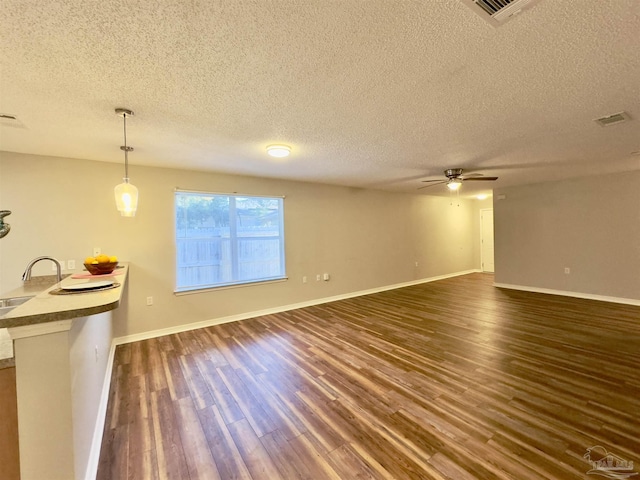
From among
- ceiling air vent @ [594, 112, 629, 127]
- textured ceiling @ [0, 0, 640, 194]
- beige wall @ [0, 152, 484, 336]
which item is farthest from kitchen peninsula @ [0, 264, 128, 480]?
ceiling air vent @ [594, 112, 629, 127]

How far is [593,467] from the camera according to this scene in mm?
1544

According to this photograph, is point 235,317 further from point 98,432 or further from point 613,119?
point 613,119

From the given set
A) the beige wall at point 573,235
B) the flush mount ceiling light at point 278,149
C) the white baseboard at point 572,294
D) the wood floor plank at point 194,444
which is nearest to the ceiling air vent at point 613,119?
the flush mount ceiling light at point 278,149

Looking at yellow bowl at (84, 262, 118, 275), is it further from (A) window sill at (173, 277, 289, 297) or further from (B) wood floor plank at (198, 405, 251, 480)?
(A) window sill at (173, 277, 289, 297)

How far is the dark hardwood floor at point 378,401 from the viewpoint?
1.63m

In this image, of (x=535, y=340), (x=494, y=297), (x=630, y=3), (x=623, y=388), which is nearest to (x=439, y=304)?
(x=494, y=297)

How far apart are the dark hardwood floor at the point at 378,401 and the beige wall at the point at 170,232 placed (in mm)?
663

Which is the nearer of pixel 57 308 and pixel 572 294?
pixel 57 308

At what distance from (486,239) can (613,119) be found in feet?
22.5

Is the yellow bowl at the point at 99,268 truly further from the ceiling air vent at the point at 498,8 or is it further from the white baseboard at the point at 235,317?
the ceiling air vent at the point at 498,8

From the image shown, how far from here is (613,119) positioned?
2455mm

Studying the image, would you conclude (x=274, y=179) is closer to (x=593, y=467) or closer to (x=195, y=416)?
(x=195, y=416)

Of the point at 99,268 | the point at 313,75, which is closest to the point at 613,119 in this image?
the point at 313,75

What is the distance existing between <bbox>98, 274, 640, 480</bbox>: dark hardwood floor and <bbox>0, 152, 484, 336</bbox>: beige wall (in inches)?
26.1
